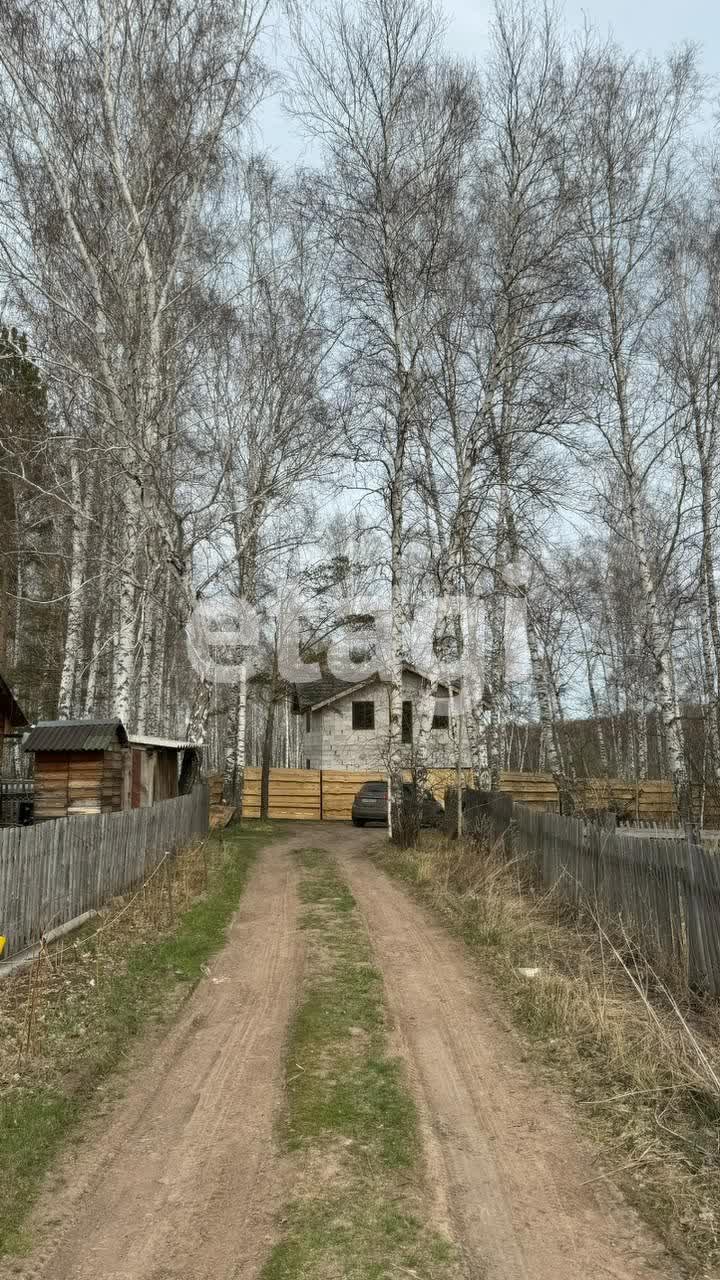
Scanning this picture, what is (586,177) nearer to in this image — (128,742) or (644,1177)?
(128,742)

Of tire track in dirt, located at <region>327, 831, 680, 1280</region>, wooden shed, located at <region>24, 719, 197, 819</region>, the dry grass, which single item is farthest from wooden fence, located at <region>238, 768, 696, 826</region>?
tire track in dirt, located at <region>327, 831, 680, 1280</region>

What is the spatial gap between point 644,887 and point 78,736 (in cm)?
1021

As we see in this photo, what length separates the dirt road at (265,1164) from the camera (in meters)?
3.95

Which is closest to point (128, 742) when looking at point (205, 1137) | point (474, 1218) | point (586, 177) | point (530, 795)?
point (205, 1137)

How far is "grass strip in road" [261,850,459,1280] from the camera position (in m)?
3.91

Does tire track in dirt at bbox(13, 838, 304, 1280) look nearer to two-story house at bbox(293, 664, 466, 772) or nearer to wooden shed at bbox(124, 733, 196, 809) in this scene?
wooden shed at bbox(124, 733, 196, 809)

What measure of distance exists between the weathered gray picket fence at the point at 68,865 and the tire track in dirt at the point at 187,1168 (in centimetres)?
268

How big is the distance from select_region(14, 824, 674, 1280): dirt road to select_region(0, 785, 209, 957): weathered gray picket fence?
101 inches

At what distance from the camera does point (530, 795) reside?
3125cm

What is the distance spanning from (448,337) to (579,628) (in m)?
18.9

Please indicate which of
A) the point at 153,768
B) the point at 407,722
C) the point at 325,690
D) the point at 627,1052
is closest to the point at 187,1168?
the point at 627,1052

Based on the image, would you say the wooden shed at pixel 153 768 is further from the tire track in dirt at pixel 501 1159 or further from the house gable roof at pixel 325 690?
the house gable roof at pixel 325 690

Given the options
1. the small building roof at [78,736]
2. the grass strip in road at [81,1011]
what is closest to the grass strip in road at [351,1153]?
the grass strip in road at [81,1011]

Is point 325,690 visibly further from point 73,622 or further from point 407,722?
point 73,622
